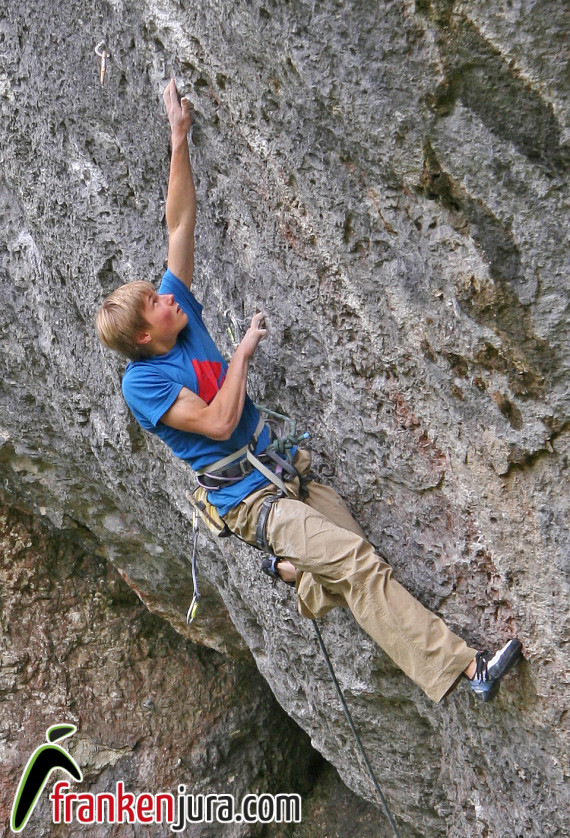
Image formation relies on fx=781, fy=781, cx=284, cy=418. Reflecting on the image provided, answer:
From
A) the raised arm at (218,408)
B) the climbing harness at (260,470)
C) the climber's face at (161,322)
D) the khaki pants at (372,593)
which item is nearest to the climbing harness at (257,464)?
the climbing harness at (260,470)

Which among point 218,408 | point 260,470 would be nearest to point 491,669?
point 260,470

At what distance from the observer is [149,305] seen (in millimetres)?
2840

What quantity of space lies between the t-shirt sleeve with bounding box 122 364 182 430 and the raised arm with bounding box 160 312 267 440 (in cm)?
3

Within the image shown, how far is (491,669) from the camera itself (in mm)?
2758

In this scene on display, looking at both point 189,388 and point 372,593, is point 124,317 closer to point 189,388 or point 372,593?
point 189,388

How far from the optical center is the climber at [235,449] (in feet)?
9.16

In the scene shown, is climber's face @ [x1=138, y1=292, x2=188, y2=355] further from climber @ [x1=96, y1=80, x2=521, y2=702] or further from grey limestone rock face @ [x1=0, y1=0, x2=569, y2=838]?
grey limestone rock face @ [x1=0, y1=0, x2=569, y2=838]

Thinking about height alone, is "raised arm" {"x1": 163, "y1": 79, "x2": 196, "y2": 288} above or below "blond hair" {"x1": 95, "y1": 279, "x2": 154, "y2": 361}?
above

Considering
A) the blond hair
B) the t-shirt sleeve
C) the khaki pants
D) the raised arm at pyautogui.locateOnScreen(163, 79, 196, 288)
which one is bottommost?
the khaki pants

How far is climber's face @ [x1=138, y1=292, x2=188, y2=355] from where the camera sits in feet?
9.32

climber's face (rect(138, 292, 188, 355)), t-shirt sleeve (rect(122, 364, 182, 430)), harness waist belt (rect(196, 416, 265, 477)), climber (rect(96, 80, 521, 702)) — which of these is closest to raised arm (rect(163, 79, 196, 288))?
climber (rect(96, 80, 521, 702))

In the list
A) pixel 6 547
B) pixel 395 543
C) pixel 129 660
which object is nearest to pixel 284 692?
pixel 395 543

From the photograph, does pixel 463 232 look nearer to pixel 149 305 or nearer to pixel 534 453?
pixel 534 453

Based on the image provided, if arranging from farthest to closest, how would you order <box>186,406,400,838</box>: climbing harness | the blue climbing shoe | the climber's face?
<box>186,406,400,838</box>: climbing harness → the climber's face → the blue climbing shoe
